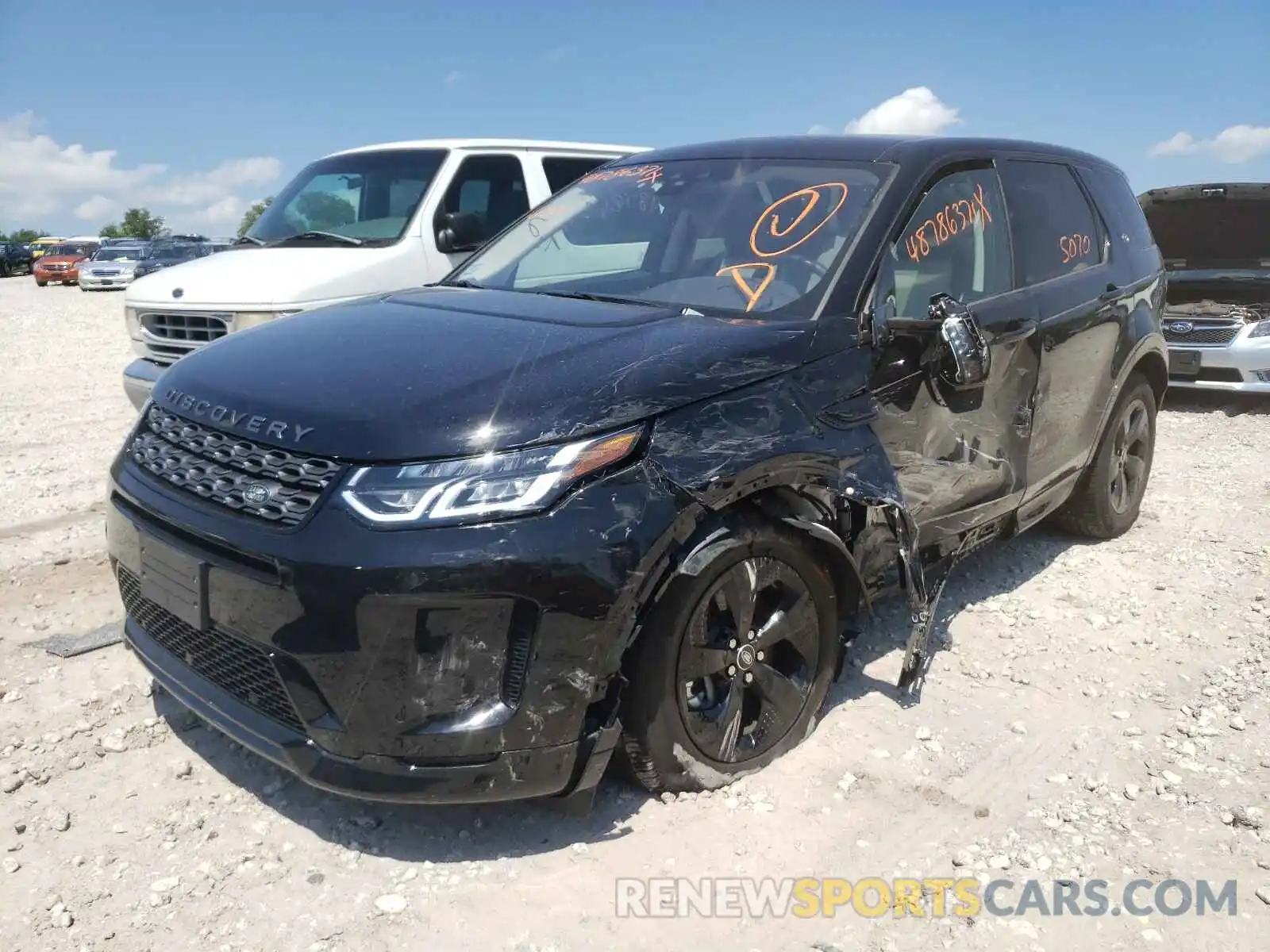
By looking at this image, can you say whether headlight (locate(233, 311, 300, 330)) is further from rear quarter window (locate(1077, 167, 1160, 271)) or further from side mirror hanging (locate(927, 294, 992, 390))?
rear quarter window (locate(1077, 167, 1160, 271))

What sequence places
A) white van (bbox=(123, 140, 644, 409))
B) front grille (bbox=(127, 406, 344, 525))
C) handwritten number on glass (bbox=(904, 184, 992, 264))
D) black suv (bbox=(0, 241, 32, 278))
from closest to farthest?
front grille (bbox=(127, 406, 344, 525)) → handwritten number on glass (bbox=(904, 184, 992, 264)) → white van (bbox=(123, 140, 644, 409)) → black suv (bbox=(0, 241, 32, 278))

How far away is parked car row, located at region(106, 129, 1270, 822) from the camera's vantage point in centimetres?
230

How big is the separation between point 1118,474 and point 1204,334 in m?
5.02

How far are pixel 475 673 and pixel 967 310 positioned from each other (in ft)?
6.59

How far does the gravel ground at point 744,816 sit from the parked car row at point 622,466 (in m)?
0.25

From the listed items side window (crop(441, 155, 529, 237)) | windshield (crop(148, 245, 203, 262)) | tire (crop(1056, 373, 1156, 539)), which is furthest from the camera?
windshield (crop(148, 245, 203, 262))

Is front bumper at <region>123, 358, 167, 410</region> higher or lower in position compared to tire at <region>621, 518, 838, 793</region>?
higher

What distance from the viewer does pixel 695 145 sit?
157 inches

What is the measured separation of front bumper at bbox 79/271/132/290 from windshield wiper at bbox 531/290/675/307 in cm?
2969

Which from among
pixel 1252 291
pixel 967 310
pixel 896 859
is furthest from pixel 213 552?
pixel 1252 291

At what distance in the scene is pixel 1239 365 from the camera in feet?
29.1

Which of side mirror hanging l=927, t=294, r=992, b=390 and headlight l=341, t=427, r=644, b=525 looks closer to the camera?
headlight l=341, t=427, r=644, b=525

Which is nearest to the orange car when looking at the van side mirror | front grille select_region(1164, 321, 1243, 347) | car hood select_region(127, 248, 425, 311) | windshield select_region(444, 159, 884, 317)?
car hood select_region(127, 248, 425, 311)

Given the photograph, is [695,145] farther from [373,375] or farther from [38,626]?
[38,626]
